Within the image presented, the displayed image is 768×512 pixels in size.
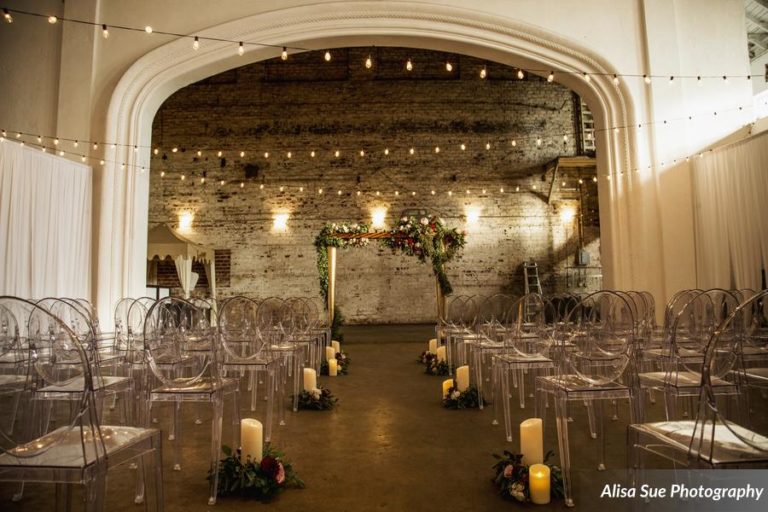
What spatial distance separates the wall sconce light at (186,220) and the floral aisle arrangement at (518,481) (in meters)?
11.8

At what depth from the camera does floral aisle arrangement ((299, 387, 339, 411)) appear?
4383 millimetres

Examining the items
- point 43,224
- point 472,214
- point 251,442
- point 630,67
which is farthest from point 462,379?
point 472,214

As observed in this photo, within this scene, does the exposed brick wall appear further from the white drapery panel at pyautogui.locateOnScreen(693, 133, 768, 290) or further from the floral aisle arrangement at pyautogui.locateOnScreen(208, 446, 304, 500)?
the floral aisle arrangement at pyautogui.locateOnScreen(208, 446, 304, 500)

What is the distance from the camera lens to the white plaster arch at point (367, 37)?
7617 mm

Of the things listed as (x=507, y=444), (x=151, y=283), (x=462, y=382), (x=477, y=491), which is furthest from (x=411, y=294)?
(x=477, y=491)

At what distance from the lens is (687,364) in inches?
128

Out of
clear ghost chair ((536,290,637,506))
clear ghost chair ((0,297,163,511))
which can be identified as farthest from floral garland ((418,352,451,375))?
clear ghost chair ((0,297,163,511))

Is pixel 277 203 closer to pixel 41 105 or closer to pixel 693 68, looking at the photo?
pixel 41 105

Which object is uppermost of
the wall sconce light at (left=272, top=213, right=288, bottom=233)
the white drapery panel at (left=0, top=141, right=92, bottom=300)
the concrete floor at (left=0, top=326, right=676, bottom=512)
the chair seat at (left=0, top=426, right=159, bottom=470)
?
the wall sconce light at (left=272, top=213, right=288, bottom=233)

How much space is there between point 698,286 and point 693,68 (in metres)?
3.39

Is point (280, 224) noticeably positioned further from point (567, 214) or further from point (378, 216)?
point (567, 214)

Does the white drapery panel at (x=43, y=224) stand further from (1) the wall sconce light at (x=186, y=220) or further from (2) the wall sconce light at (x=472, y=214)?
(2) the wall sconce light at (x=472, y=214)

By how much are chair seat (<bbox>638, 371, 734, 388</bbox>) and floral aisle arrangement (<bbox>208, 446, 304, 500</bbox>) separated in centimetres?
204

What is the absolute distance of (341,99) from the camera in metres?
13.2
